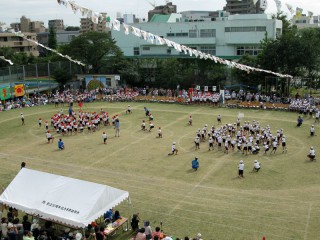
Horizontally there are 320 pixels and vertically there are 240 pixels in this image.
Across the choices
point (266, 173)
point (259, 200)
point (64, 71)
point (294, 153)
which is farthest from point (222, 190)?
point (64, 71)

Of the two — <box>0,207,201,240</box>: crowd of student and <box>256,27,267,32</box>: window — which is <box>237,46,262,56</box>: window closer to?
<box>256,27,267,32</box>: window

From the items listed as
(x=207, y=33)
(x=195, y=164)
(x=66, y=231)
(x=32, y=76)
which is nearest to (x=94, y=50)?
(x=32, y=76)

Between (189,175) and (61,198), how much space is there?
25.8ft

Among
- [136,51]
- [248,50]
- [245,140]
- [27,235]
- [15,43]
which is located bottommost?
[27,235]

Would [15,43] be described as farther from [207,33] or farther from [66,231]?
[66,231]

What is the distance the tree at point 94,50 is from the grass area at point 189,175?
20.6 metres

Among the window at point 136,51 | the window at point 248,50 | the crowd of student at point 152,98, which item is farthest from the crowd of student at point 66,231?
the window at point 136,51

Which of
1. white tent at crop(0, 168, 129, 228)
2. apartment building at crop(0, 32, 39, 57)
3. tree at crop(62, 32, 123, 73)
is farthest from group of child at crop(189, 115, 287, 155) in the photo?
apartment building at crop(0, 32, 39, 57)

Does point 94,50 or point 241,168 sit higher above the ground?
point 94,50

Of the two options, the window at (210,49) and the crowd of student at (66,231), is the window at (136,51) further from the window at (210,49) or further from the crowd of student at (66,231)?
the crowd of student at (66,231)

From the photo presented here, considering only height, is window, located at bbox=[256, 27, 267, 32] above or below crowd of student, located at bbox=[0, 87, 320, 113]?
above

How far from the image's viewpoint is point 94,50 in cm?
4972

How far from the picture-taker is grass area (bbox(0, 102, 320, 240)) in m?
14.0

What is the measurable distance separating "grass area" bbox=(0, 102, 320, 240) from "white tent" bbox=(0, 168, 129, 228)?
1699 millimetres
